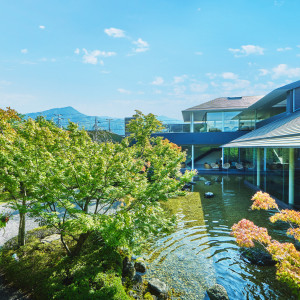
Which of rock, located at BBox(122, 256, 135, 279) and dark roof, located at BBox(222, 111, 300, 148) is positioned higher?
dark roof, located at BBox(222, 111, 300, 148)

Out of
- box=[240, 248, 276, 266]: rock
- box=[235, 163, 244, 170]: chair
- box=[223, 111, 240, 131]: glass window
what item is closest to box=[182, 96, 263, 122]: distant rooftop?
box=[223, 111, 240, 131]: glass window

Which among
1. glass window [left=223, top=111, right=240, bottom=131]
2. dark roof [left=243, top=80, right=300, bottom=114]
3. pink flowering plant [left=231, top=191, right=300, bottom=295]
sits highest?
dark roof [left=243, top=80, right=300, bottom=114]

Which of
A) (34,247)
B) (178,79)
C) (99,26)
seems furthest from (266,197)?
(178,79)

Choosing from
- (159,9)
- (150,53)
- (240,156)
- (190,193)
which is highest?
(159,9)

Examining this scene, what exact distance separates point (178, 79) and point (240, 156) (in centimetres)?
1173

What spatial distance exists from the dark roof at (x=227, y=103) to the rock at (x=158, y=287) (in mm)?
20663

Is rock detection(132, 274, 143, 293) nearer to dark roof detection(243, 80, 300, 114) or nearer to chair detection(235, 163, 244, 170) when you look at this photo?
dark roof detection(243, 80, 300, 114)

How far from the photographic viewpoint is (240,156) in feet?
77.8

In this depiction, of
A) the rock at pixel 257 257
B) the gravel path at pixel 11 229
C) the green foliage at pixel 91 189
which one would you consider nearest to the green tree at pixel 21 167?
the green foliage at pixel 91 189

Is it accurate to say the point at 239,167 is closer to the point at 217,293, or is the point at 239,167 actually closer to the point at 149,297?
the point at 217,293

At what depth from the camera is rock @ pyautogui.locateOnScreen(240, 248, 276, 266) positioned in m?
5.64

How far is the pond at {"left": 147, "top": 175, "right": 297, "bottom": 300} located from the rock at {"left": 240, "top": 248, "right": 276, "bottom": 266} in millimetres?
161

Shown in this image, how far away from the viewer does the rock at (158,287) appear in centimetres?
457

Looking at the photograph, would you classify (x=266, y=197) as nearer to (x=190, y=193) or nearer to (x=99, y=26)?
(x=190, y=193)
